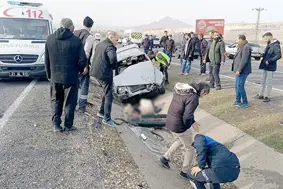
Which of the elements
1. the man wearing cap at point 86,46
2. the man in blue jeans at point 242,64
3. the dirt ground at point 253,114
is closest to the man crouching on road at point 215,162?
the dirt ground at point 253,114

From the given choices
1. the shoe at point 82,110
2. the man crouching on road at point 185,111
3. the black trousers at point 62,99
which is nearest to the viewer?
the man crouching on road at point 185,111

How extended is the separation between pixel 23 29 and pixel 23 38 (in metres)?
0.46

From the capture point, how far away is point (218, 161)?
3398 millimetres

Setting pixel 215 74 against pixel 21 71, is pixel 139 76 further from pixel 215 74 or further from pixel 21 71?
pixel 21 71

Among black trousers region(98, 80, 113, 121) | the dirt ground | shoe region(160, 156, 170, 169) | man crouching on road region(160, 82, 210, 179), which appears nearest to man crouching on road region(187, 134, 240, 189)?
man crouching on road region(160, 82, 210, 179)

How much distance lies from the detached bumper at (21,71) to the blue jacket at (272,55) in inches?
244

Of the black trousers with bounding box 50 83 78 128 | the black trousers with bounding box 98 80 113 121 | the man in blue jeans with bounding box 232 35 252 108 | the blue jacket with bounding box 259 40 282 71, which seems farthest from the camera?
the blue jacket with bounding box 259 40 282 71

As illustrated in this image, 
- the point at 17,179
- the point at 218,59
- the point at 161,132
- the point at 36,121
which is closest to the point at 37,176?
the point at 17,179

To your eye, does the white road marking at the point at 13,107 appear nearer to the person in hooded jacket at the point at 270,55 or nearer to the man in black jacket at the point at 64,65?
the man in black jacket at the point at 64,65

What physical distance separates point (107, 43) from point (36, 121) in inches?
74.4

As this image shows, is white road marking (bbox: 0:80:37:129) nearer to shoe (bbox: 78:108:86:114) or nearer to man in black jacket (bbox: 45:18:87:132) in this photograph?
man in black jacket (bbox: 45:18:87:132)

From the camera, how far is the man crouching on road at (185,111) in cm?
391

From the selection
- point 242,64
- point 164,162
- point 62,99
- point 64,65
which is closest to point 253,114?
point 242,64

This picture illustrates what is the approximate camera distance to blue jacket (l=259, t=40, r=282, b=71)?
750 cm
